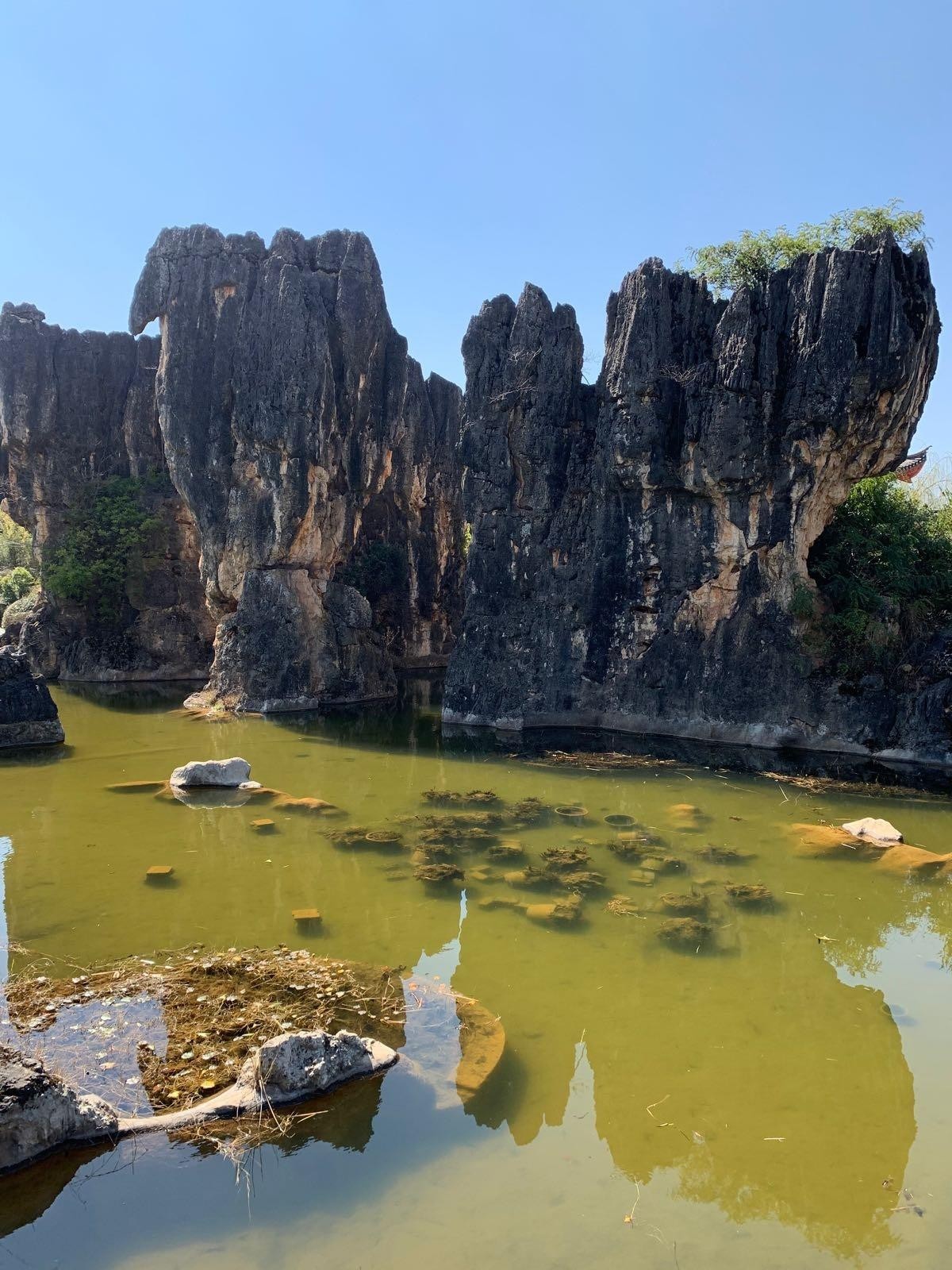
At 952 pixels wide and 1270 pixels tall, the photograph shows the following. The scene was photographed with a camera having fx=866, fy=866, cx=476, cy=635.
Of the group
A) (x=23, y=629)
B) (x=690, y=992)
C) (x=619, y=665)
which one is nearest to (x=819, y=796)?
(x=619, y=665)

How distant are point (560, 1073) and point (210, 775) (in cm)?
779

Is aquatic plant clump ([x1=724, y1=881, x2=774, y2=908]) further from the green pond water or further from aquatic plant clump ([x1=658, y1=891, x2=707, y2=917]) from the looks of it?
aquatic plant clump ([x1=658, y1=891, x2=707, y2=917])

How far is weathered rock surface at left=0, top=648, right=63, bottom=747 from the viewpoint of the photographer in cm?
1436

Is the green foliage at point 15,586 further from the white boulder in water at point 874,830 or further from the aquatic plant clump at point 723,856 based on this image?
the white boulder in water at point 874,830

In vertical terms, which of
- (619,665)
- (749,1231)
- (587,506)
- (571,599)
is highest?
(587,506)

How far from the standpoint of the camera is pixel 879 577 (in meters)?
15.7

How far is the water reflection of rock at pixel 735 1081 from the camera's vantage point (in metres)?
4.10

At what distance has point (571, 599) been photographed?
1719 centimetres

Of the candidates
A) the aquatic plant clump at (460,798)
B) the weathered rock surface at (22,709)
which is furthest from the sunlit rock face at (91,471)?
the aquatic plant clump at (460,798)

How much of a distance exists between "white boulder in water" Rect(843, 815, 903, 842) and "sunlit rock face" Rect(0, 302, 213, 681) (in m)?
19.4

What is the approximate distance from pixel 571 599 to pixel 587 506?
1.88 meters

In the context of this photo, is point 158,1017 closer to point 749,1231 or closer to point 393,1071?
point 393,1071

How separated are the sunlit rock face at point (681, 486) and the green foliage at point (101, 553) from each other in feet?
36.4

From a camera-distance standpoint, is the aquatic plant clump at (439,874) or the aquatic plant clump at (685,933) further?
the aquatic plant clump at (439,874)
